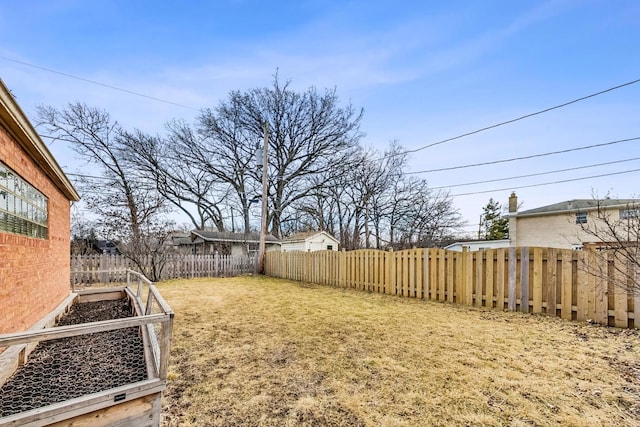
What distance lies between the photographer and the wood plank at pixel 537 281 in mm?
5785

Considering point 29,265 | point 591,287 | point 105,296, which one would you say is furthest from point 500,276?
point 105,296

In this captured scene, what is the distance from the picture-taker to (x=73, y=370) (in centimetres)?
304

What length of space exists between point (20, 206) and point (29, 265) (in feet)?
2.90

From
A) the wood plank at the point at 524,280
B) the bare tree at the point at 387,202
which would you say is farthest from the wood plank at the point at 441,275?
the bare tree at the point at 387,202

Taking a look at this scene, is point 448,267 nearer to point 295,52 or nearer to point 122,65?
point 295,52

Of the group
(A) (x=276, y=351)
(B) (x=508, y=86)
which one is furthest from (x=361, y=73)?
(A) (x=276, y=351)

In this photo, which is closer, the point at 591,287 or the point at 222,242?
the point at 591,287

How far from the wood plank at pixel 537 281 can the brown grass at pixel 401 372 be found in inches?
16.5

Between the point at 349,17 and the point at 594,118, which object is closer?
the point at 349,17

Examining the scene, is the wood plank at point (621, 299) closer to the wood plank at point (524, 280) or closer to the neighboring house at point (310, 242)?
the wood plank at point (524, 280)

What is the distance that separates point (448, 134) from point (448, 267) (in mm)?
8913

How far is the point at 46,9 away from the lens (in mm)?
7594

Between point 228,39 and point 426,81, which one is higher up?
point 228,39

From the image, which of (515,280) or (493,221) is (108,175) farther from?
(493,221)
